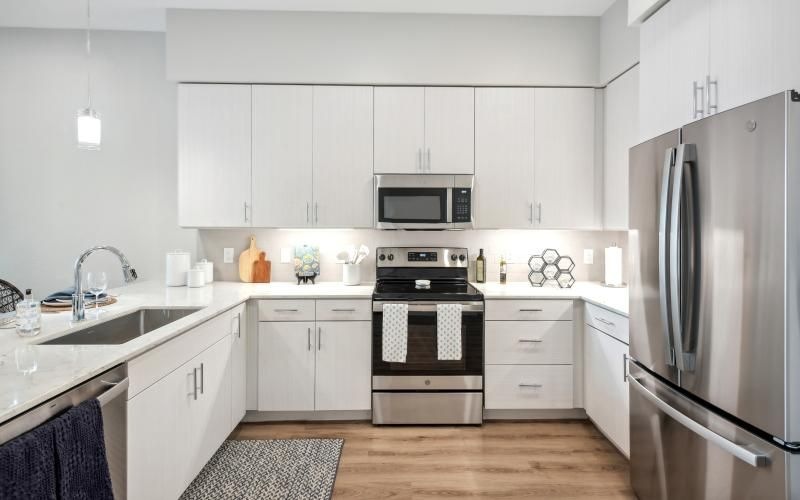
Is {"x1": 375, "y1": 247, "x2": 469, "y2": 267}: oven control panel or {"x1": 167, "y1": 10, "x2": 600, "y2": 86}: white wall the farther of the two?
{"x1": 375, "y1": 247, "x2": 469, "y2": 267}: oven control panel

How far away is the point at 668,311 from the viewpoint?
169cm

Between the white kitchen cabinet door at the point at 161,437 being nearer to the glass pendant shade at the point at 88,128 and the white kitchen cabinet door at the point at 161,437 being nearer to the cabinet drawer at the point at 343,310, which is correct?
the cabinet drawer at the point at 343,310

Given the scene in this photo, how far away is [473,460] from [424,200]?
1729 mm

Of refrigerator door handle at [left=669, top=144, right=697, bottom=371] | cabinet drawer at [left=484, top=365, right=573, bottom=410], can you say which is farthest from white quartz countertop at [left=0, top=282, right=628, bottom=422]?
refrigerator door handle at [left=669, top=144, right=697, bottom=371]

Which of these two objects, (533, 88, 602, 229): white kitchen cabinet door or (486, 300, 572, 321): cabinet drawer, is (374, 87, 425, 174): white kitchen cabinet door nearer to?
(533, 88, 602, 229): white kitchen cabinet door

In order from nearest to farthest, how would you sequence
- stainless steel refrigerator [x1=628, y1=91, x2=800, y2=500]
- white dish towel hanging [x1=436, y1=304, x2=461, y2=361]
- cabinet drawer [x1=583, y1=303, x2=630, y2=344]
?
1. stainless steel refrigerator [x1=628, y1=91, x2=800, y2=500]
2. cabinet drawer [x1=583, y1=303, x2=630, y2=344]
3. white dish towel hanging [x1=436, y1=304, x2=461, y2=361]

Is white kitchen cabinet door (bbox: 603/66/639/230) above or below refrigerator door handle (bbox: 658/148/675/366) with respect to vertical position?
above

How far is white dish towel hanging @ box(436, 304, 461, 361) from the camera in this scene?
116 inches

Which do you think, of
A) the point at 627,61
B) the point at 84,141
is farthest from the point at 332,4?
the point at 627,61

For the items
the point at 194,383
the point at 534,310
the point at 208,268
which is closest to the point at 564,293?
the point at 534,310

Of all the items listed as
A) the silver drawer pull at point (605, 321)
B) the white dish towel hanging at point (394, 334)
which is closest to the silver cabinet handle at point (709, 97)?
the silver drawer pull at point (605, 321)

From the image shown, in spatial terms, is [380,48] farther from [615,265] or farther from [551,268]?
[615,265]

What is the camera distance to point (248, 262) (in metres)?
3.48

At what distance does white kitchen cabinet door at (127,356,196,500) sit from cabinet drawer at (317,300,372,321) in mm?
1025
